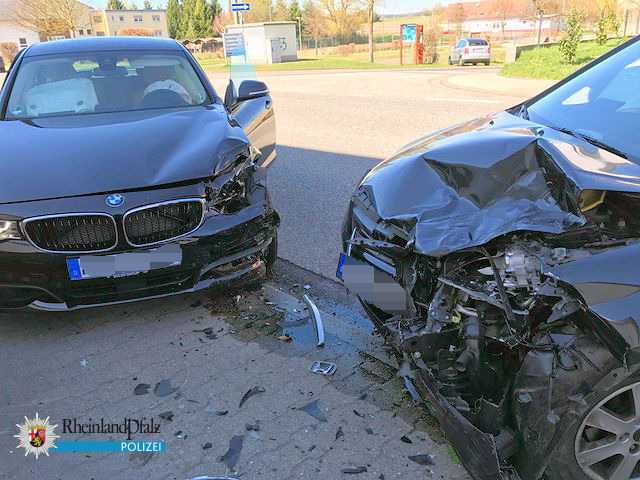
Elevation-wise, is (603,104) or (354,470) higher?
(603,104)

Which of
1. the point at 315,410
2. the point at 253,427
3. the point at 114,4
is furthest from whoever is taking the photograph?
the point at 114,4

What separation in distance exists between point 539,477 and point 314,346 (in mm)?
1604

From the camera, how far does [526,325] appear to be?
77.5 inches

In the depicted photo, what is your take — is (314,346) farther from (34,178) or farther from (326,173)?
(326,173)

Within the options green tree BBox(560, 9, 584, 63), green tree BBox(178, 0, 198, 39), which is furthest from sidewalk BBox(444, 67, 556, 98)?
green tree BBox(178, 0, 198, 39)

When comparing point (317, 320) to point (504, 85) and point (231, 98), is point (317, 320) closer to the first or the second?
point (231, 98)

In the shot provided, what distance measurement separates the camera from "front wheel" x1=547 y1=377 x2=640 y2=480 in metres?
1.94

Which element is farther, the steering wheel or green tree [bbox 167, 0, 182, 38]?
green tree [bbox 167, 0, 182, 38]

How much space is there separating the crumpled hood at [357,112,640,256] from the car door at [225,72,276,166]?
2048 millimetres

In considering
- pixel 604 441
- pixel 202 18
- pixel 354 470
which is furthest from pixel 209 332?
pixel 202 18

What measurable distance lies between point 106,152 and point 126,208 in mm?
540

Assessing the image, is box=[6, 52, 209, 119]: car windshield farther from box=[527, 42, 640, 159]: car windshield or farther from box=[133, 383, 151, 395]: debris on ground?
box=[527, 42, 640, 159]: car windshield

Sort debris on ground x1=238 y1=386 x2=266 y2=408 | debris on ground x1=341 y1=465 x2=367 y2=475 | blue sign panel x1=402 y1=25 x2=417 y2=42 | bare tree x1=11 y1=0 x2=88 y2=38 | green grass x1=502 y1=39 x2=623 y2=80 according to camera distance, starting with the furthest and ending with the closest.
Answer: bare tree x1=11 y1=0 x2=88 y2=38
blue sign panel x1=402 y1=25 x2=417 y2=42
green grass x1=502 y1=39 x2=623 y2=80
debris on ground x1=238 y1=386 x2=266 y2=408
debris on ground x1=341 y1=465 x2=367 y2=475

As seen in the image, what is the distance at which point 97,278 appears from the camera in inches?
125
